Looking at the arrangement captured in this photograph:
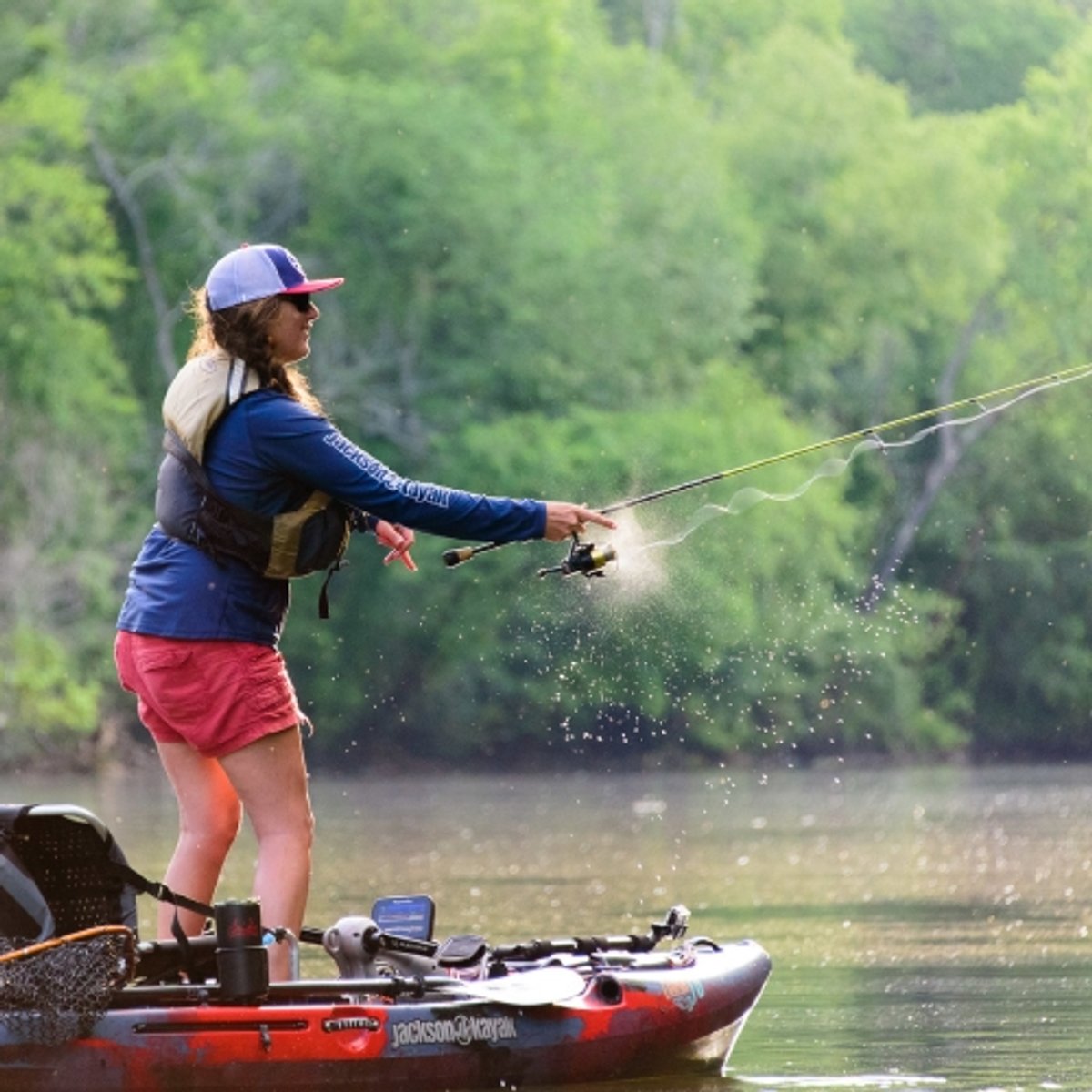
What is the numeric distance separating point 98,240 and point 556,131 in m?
7.11

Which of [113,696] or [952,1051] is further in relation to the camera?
[113,696]

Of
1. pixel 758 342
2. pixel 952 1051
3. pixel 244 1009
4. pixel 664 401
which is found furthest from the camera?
pixel 758 342

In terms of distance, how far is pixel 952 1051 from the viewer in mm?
7617

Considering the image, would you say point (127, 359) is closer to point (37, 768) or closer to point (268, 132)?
point (268, 132)

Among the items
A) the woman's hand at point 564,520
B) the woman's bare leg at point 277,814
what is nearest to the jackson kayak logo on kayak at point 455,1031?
the woman's bare leg at point 277,814

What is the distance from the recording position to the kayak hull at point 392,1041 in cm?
635

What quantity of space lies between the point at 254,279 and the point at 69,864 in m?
1.25

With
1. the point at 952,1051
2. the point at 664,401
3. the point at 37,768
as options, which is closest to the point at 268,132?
the point at 664,401

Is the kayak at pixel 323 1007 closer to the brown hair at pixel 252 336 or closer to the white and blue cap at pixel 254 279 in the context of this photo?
the brown hair at pixel 252 336

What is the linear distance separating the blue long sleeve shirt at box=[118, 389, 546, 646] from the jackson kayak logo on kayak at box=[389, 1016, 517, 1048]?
86 centimetres

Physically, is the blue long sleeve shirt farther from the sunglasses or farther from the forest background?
the forest background

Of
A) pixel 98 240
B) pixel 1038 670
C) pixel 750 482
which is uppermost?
pixel 98 240

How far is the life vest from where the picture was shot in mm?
6645

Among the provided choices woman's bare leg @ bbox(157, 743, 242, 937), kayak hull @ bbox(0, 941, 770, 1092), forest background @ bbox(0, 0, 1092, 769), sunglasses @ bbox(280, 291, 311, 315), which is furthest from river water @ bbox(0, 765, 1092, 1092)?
Result: forest background @ bbox(0, 0, 1092, 769)
